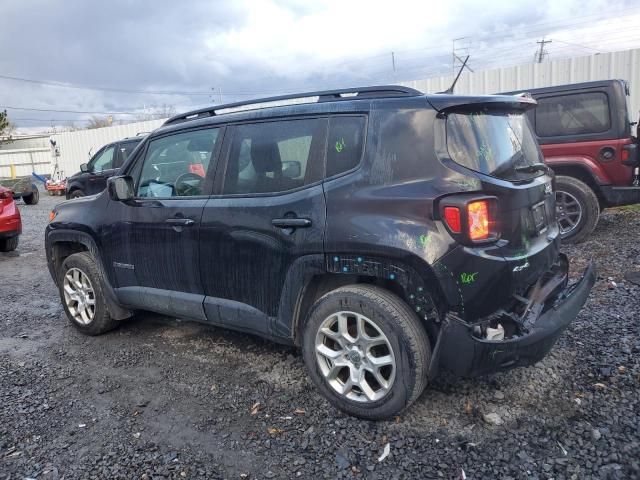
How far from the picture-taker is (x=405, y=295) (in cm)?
Result: 281

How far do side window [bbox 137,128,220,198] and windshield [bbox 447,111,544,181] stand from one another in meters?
1.73

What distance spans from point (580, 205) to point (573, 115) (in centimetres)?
120

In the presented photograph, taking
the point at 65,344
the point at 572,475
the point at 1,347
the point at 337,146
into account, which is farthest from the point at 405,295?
the point at 1,347

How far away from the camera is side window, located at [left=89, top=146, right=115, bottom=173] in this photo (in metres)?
12.8

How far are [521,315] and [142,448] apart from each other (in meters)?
2.27

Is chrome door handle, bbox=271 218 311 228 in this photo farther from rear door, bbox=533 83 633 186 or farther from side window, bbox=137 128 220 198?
rear door, bbox=533 83 633 186

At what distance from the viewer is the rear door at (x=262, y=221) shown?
10.1 feet

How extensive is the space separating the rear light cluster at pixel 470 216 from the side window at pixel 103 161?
11843 mm

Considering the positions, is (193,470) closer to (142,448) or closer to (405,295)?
(142,448)

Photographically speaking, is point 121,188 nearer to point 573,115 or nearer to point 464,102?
point 464,102

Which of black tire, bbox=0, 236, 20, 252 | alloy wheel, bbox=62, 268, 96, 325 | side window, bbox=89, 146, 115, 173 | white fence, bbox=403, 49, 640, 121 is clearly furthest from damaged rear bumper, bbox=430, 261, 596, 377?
side window, bbox=89, 146, 115, 173

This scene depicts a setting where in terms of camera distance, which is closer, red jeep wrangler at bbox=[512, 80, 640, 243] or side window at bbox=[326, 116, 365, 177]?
side window at bbox=[326, 116, 365, 177]

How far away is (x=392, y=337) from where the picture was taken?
277 centimetres

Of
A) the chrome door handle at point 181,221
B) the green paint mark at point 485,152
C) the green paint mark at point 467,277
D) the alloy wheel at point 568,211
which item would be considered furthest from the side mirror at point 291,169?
the alloy wheel at point 568,211
